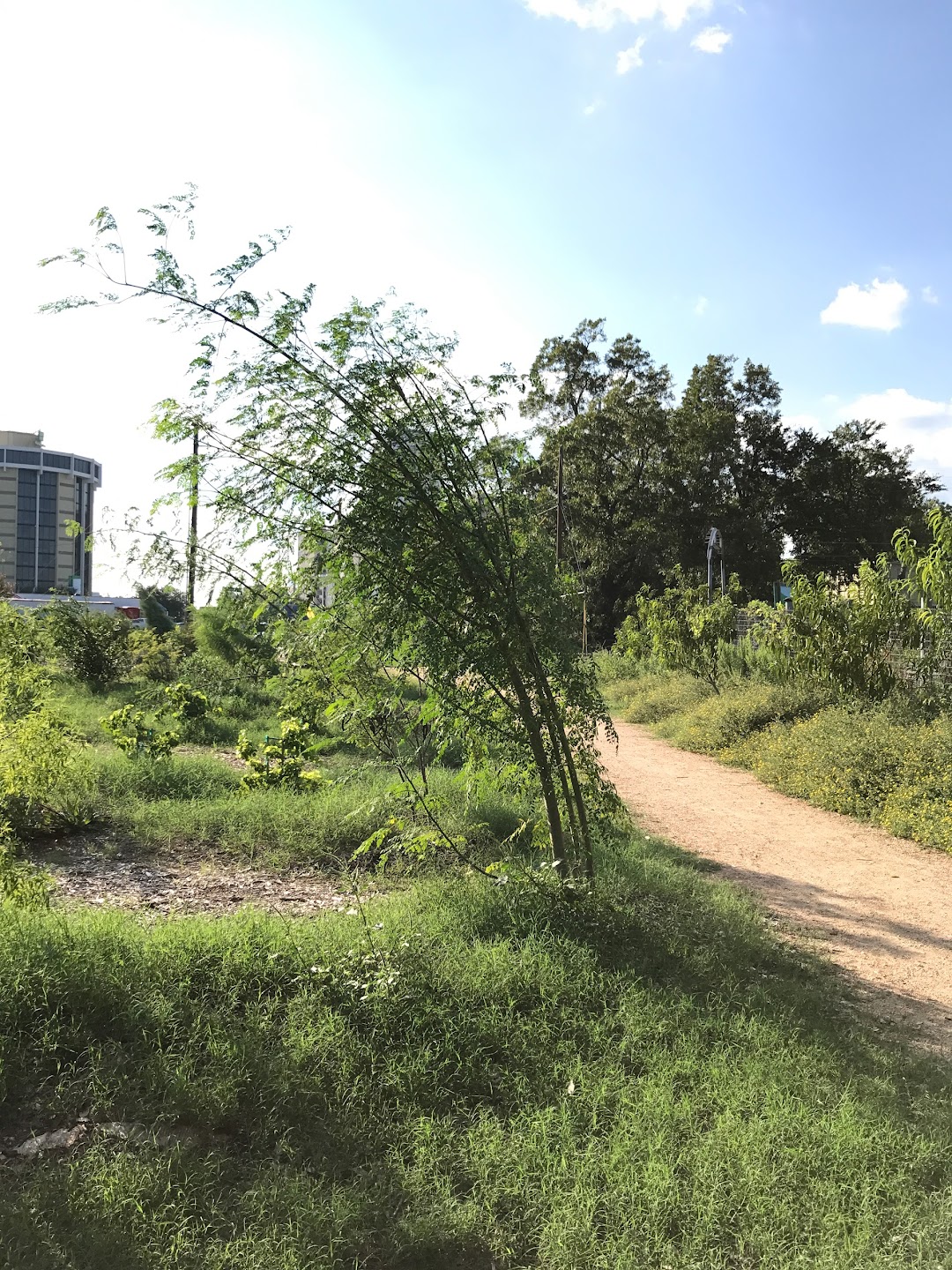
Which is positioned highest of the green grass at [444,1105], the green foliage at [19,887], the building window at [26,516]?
the building window at [26,516]

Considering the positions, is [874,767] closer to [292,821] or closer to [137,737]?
[292,821]

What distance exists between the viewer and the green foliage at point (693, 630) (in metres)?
15.2

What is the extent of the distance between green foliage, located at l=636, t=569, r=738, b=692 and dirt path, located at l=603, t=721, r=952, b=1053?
5.16 metres

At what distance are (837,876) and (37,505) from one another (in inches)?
4421

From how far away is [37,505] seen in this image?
10275 centimetres

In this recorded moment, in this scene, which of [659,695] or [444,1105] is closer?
[444,1105]

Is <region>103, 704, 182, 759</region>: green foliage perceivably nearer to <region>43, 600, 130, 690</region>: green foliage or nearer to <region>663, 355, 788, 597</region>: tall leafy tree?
<region>43, 600, 130, 690</region>: green foliage

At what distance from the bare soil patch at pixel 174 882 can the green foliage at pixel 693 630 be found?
10566mm

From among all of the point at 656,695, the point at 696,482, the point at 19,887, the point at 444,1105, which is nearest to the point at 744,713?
the point at 656,695

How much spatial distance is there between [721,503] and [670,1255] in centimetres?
3030

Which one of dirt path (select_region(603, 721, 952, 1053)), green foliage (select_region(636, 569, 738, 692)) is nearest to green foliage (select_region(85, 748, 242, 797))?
dirt path (select_region(603, 721, 952, 1053))

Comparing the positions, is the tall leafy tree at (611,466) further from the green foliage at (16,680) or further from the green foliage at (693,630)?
the green foliage at (16,680)

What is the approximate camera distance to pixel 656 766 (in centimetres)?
1095

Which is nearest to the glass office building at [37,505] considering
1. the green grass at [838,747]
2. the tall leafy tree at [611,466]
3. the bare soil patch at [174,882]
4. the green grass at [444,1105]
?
the tall leafy tree at [611,466]
